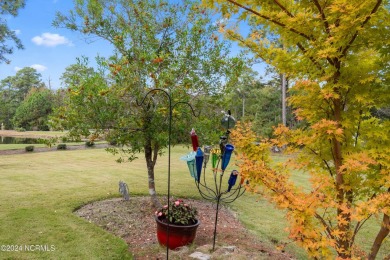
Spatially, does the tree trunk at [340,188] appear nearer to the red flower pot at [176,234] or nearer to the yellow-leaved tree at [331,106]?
the yellow-leaved tree at [331,106]

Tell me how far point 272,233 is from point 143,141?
2.98 metres

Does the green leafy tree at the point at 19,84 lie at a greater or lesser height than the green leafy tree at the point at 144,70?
greater

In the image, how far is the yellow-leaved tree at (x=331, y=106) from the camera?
240cm

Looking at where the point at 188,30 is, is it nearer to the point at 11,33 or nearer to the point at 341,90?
the point at 341,90

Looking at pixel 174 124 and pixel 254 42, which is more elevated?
pixel 254 42

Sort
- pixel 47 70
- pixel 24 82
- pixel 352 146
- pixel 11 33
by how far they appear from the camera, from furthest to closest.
Answer: pixel 47 70
pixel 24 82
pixel 11 33
pixel 352 146

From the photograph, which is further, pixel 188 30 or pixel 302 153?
pixel 188 30

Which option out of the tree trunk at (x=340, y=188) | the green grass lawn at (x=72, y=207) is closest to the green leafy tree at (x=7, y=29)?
the green grass lawn at (x=72, y=207)

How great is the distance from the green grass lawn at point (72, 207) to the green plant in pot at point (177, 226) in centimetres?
57

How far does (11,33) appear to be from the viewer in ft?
38.4

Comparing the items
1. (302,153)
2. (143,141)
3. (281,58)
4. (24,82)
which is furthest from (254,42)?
(24,82)

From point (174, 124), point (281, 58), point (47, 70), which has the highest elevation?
point (47, 70)

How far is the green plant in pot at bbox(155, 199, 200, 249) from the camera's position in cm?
404

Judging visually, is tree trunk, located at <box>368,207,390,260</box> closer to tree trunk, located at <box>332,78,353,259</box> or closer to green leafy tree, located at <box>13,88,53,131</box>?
tree trunk, located at <box>332,78,353,259</box>
